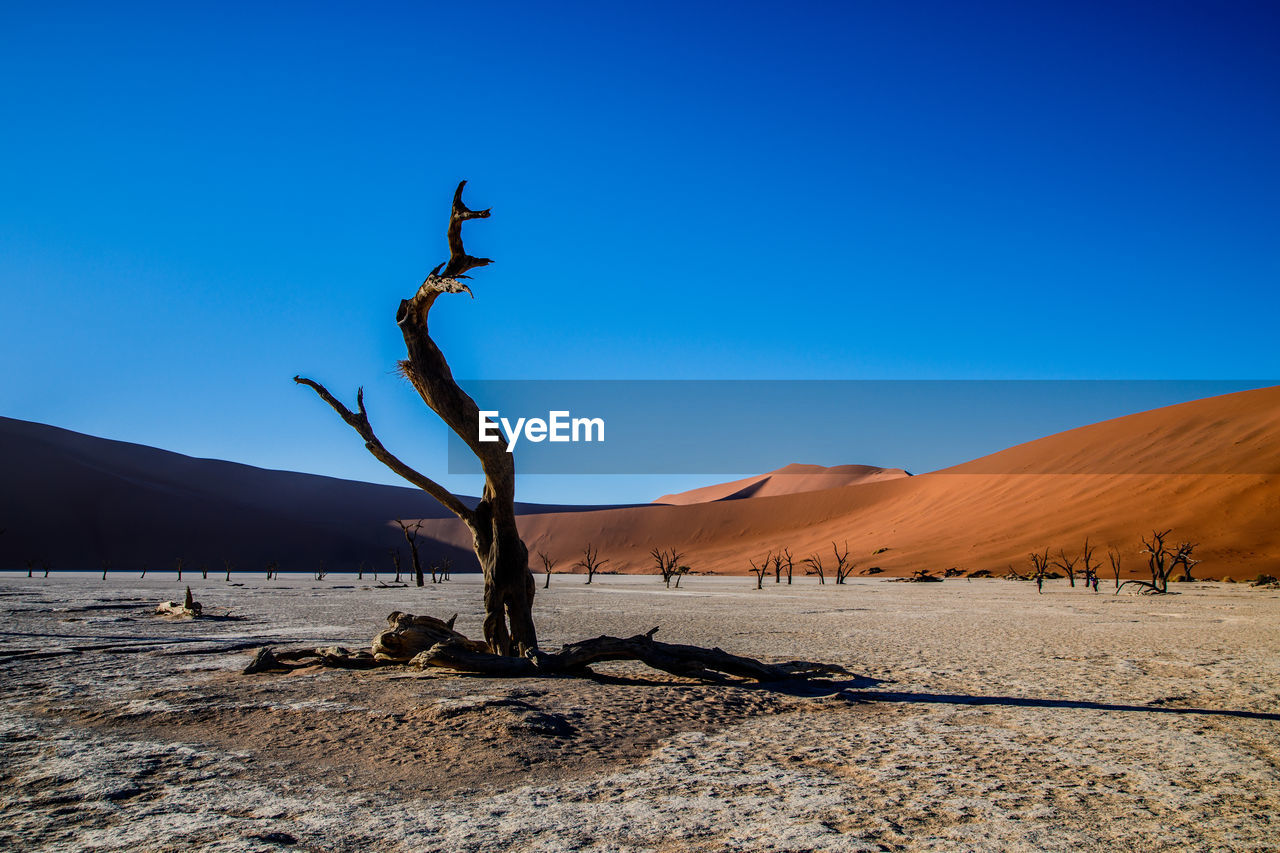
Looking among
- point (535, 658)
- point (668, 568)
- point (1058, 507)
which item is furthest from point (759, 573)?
point (535, 658)

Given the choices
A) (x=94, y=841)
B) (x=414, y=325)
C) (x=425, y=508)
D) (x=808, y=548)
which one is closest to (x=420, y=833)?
(x=94, y=841)

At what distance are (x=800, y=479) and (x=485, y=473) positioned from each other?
129688mm

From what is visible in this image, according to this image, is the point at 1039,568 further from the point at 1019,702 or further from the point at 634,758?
the point at 634,758

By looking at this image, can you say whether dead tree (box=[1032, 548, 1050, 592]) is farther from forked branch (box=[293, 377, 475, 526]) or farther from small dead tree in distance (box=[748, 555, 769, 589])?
forked branch (box=[293, 377, 475, 526])

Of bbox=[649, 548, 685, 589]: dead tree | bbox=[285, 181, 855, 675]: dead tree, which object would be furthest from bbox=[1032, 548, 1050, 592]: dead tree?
bbox=[285, 181, 855, 675]: dead tree

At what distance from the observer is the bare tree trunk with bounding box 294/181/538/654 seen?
7.98m

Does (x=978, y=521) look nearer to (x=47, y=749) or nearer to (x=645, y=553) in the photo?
(x=645, y=553)

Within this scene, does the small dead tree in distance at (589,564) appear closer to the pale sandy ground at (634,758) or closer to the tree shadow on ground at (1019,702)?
the pale sandy ground at (634,758)

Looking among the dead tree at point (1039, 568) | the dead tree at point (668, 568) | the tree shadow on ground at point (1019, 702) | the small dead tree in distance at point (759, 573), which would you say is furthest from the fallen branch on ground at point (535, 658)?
the small dead tree in distance at point (759, 573)

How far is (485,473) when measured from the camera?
8.52 meters

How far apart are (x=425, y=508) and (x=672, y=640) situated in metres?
113

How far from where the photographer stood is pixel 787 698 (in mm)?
7188

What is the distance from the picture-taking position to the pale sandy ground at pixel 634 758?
3.79 meters

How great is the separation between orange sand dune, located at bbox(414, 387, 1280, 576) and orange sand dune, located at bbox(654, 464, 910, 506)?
126ft
